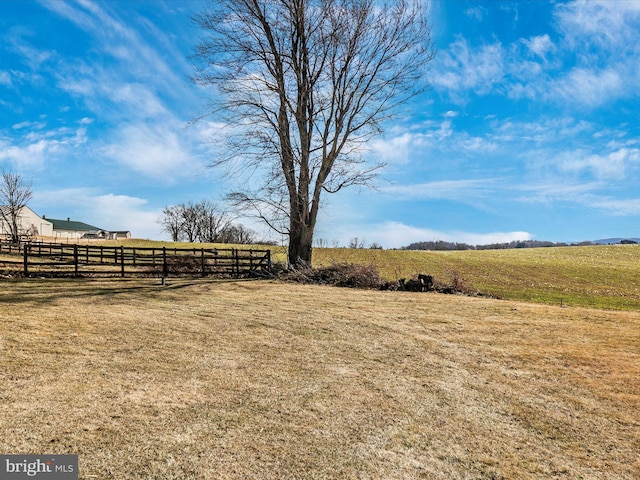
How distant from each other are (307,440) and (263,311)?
732 cm

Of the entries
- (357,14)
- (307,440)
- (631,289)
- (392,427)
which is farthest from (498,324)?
(631,289)

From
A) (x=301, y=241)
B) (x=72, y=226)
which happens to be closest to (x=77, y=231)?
(x=72, y=226)

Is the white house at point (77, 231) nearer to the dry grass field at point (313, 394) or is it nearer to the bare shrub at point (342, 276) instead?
the bare shrub at point (342, 276)

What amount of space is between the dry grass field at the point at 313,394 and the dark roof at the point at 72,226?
93717 millimetres

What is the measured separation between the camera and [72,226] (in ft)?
308

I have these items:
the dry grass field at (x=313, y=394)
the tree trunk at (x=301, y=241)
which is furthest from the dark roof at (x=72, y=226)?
the dry grass field at (x=313, y=394)

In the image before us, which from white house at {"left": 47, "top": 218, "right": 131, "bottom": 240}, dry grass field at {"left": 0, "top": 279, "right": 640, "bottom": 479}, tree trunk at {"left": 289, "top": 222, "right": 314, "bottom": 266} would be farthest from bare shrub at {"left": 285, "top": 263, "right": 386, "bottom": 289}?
white house at {"left": 47, "top": 218, "right": 131, "bottom": 240}

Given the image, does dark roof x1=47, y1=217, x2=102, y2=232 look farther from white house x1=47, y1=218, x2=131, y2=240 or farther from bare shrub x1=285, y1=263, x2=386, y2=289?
bare shrub x1=285, y1=263, x2=386, y2=289

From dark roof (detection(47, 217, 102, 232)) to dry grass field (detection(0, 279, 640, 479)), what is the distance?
9372 centimetres

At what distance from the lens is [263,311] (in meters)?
11.3

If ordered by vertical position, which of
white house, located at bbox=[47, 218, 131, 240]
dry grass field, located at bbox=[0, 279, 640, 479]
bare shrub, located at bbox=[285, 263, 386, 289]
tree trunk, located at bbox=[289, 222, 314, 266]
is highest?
white house, located at bbox=[47, 218, 131, 240]

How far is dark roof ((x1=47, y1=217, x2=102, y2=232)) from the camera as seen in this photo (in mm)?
89575

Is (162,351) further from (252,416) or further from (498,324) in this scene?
(498,324)

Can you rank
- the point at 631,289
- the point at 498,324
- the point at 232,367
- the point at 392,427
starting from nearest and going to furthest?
the point at 392,427
the point at 232,367
the point at 498,324
the point at 631,289
